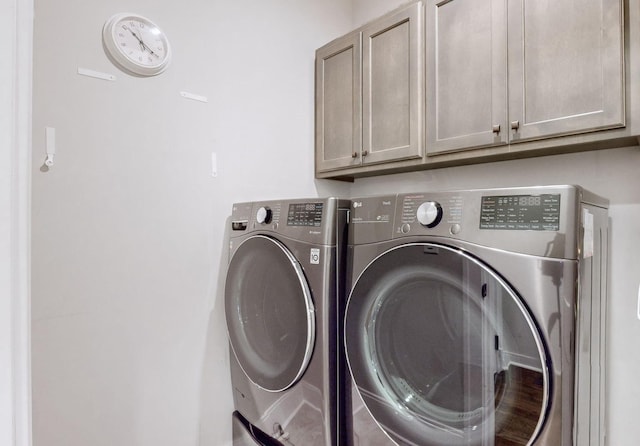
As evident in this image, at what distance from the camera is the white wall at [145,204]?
50.6 inches

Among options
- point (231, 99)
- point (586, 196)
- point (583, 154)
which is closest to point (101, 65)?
point (231, 99)

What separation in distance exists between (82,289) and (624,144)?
2.05 meters

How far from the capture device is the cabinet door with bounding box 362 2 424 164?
1556mm

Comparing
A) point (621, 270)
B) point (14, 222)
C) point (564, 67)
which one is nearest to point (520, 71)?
point (564, 67)

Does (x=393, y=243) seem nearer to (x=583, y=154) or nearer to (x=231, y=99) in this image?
(x=583, y=154)

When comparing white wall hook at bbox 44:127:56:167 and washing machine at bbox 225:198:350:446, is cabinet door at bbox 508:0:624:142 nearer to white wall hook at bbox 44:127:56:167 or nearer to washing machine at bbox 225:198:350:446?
washing machine at bbox 225:198:350:446

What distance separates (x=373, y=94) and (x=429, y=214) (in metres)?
0.93

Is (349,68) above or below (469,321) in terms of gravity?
above

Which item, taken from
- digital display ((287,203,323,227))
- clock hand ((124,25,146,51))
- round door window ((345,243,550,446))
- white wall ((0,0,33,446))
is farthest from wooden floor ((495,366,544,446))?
clock hand ((124,25,146,51))

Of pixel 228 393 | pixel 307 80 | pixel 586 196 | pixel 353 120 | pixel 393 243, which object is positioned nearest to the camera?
pixel 586 196

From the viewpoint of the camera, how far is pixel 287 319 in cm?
137

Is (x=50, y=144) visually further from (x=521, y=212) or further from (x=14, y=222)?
(x=521, y=212)

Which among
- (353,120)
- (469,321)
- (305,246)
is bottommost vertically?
(469,321)

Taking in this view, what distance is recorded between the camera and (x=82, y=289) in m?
1.34
